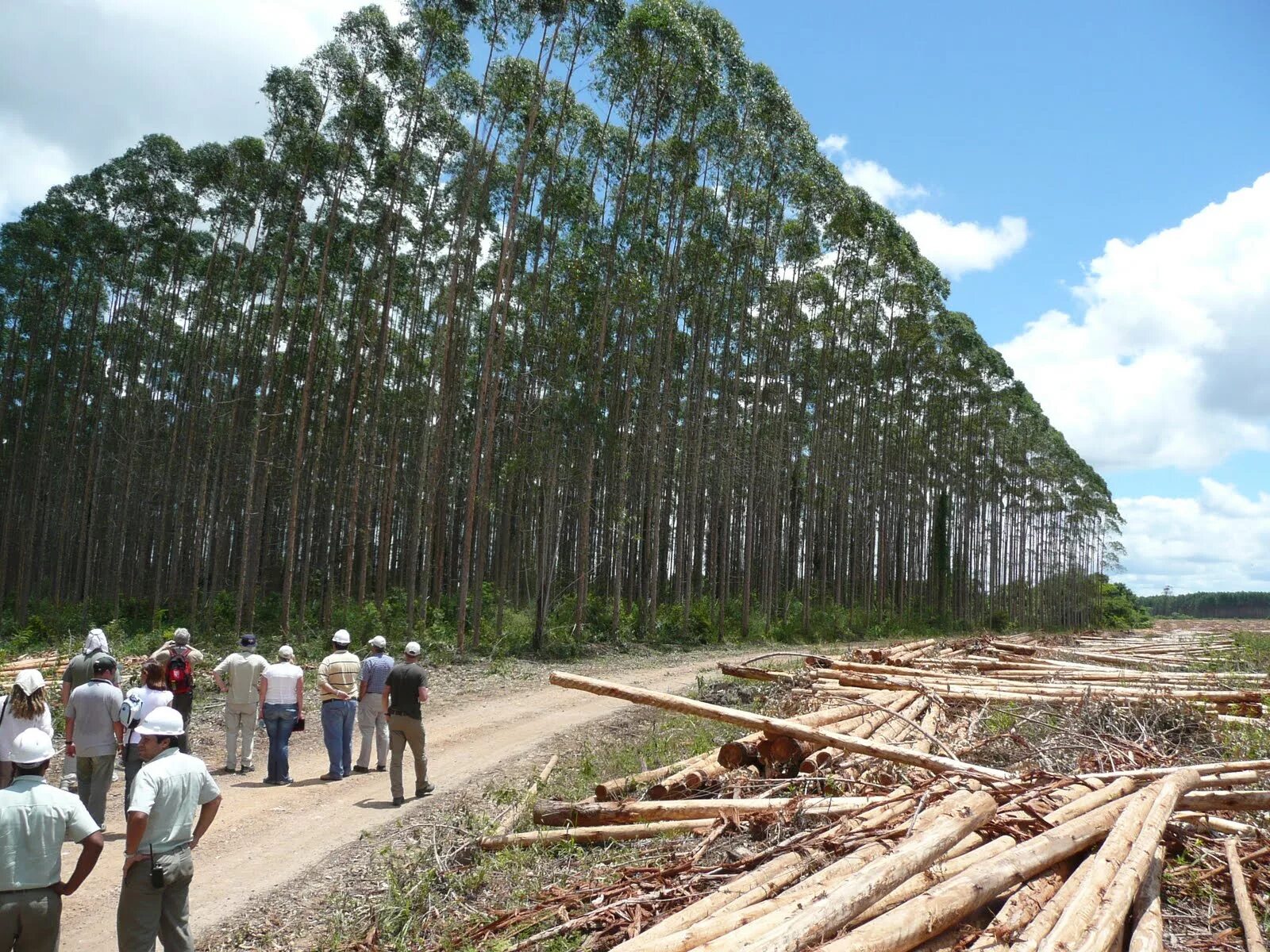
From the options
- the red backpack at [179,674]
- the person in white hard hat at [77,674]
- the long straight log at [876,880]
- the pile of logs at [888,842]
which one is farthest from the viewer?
the red backpack at [179,674]

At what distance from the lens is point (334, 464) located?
38.7 meters

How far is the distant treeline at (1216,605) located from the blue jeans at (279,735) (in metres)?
148

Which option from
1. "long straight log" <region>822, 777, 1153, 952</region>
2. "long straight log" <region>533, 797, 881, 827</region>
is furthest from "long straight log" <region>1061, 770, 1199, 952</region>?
"long straight log" <region>533, 797, 881, 827</region>

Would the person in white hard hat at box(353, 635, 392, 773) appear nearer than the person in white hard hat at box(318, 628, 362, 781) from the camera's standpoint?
No

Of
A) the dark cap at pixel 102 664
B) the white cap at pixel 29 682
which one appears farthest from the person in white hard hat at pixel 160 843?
the dark cap at pixel 102 664

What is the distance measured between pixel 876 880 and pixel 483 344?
3184cm

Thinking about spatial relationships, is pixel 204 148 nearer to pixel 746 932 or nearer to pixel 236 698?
pixel 236 698

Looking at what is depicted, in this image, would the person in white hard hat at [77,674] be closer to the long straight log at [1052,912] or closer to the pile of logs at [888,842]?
the pile of logs at [888,842]

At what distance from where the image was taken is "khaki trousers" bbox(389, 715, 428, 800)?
920 centimetres

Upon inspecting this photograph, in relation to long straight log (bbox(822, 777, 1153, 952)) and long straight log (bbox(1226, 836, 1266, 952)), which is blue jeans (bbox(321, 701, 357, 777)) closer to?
long straight log (bbox(822, 777, 1153, 952))

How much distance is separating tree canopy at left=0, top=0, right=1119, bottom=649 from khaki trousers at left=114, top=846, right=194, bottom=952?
1508 cm

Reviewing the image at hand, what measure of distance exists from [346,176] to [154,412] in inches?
659

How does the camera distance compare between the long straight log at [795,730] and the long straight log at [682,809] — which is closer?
the long straight log at [682,809]

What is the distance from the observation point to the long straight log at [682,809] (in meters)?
5.93
